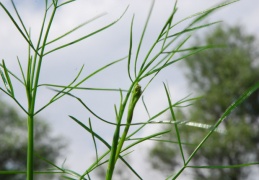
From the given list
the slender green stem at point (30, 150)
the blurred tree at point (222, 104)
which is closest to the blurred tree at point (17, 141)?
the blurred tree at point (222, 104)

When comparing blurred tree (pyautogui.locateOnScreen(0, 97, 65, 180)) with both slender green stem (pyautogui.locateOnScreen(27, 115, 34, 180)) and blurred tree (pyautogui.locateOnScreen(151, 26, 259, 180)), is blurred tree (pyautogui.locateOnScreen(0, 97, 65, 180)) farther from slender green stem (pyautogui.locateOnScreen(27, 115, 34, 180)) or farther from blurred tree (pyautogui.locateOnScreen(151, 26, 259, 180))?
slender green stem (pyautogui.locateOnScreen(27, 115, 34, 180))

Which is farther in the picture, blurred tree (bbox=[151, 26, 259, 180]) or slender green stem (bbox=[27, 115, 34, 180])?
blurred tree (bbox=[151, 26, 259, 180])

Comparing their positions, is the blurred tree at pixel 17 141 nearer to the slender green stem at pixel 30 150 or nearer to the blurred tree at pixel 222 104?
the blurred tree at pixel 222 104

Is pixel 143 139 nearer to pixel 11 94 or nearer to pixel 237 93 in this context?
pixel 11 94

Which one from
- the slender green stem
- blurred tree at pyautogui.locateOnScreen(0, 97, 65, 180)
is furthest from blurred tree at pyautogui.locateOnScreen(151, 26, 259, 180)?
the slender green stem

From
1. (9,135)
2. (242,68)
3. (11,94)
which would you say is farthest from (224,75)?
(11,94)

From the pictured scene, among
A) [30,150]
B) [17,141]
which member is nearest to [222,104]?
[17,141]
